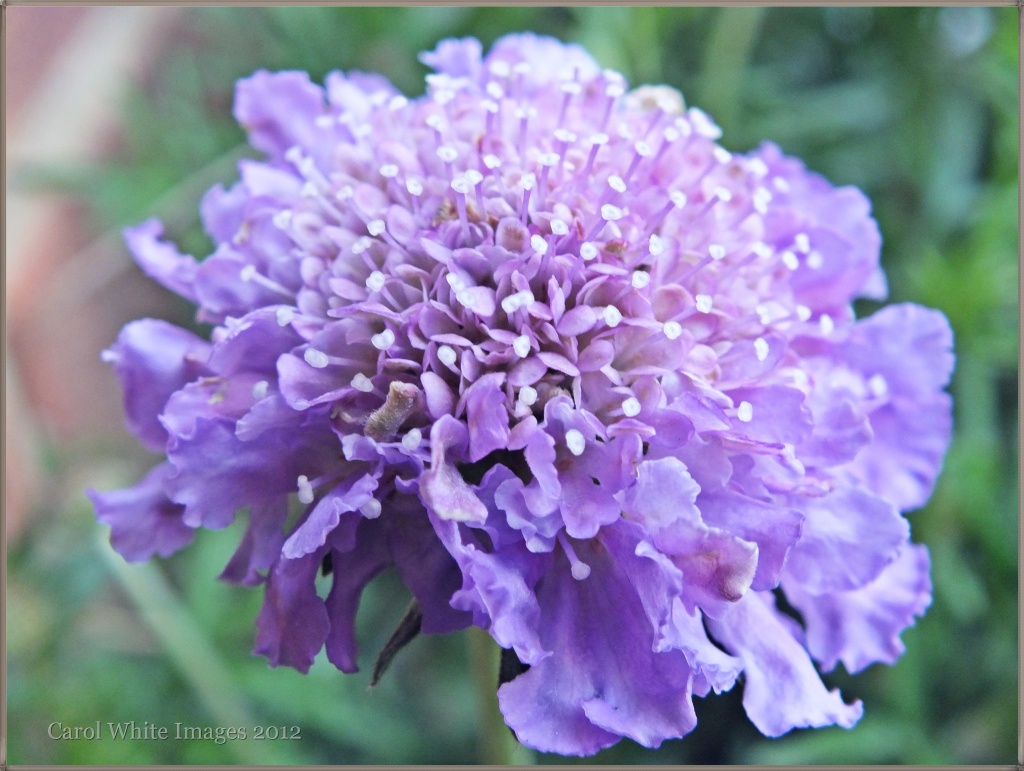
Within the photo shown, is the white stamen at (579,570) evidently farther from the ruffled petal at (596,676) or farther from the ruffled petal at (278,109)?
the ruffled petal at (278,109)

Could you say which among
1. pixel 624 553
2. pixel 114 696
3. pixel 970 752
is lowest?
pixel 970 752

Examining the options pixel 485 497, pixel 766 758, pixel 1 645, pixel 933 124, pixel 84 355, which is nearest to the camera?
pixel 485 497

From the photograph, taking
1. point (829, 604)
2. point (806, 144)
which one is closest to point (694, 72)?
point (806, 144)

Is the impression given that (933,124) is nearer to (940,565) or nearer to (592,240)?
(940,565)

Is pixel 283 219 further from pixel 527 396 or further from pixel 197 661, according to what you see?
pixel 197 661

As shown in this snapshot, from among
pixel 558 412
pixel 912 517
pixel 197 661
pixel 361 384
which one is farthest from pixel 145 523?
pixel 912 517

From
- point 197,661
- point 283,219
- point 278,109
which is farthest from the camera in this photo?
point 197,661

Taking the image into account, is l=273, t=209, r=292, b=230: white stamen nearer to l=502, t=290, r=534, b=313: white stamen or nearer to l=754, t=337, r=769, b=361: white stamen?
l=502, t=290, r=534, b=313: white stamen
